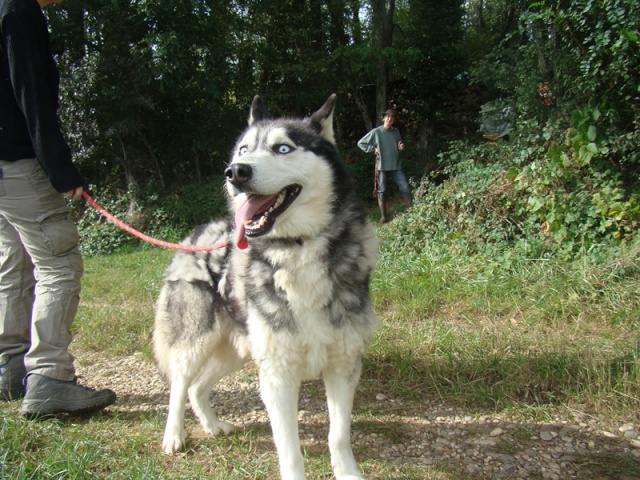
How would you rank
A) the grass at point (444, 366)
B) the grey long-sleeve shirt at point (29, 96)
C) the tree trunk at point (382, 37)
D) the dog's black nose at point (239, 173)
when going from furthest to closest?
the tree trunk at point (382, 37)
the grey long-sleeve shirt at point (29, 96)
the grass at point (444, 366)
the dog's black nose at point (239, 173)

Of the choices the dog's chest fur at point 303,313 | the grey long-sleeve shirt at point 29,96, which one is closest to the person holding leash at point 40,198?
the grey long-sleeve shirt at point 29,96

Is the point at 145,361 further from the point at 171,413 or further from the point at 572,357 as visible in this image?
the point at 572,357

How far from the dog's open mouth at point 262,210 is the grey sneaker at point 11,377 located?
1.92m

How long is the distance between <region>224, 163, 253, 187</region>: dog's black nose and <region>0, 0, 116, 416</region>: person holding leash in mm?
1162

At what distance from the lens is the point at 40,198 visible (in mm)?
2807

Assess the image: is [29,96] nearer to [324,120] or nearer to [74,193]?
[74,193]

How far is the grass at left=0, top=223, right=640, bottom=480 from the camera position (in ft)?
7.93

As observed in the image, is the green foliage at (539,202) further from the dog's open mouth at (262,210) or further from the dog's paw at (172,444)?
the dog's paw at (172,444)

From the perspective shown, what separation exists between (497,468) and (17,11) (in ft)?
11.5

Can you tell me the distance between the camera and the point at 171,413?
2699mm

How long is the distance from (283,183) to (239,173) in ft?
0.71

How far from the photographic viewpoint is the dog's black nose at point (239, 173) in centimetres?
217

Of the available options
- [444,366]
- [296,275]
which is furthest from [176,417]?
[444,366]

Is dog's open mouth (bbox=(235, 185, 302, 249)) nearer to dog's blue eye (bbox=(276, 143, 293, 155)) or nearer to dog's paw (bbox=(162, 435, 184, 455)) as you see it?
dog's blue eye (bbox=(276, 143, 293, 155))
